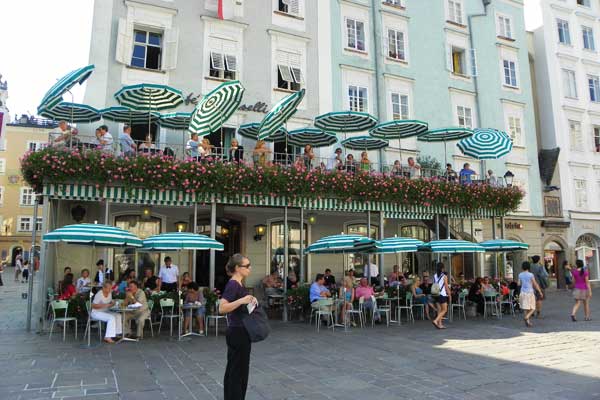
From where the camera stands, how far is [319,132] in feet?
52.6

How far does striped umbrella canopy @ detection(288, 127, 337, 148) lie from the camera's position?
1602 centimetres

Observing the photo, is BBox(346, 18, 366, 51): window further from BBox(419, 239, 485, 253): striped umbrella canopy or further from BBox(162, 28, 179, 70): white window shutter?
BBox(419, 239, 485, 253): striped umbrella canopy

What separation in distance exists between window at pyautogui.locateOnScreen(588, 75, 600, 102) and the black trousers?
2866 cm

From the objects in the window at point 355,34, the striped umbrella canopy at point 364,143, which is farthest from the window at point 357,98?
the striped umbrella canopy at point 364,143

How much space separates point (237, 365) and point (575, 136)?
87.2ft

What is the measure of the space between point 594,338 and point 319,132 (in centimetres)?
986

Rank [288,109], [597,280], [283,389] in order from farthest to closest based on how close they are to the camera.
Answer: [597,280] < [288,109] < [283,389]

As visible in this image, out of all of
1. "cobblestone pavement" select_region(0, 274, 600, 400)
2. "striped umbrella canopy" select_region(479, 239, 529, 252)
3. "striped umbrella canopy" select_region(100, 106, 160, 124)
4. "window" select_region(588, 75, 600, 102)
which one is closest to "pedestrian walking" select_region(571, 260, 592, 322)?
"cobblestone pavement" select_region(0, 274, 600, 400)

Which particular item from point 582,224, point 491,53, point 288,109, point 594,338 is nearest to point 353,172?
point 288,109

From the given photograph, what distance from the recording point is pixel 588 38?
27062 millimetres

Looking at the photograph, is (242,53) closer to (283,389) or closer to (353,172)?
(353,172)

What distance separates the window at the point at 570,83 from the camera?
2559 centimetres

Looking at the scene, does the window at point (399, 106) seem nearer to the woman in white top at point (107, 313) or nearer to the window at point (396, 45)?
the window at point (396, 45)

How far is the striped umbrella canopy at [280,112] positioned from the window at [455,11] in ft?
43.8
